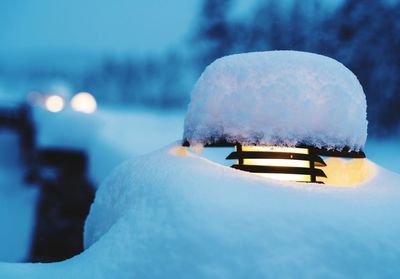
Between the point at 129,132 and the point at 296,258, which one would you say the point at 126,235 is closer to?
the point at 296,258

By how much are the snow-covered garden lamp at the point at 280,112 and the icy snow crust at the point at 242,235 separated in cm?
25

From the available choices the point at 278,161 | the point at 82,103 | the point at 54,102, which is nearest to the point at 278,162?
the point at 278,161

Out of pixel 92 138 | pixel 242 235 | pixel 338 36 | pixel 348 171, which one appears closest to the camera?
pixel 242 235

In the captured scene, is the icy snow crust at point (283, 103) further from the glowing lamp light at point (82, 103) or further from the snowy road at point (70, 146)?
the glowing lamp light at point (82, 103)

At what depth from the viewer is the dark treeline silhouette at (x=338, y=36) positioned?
6.90m

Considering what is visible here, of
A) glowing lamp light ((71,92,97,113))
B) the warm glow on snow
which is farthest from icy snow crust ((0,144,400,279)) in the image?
glowing lamp light ((71,92,97,113))

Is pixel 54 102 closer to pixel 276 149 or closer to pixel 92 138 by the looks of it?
pixel 92 138

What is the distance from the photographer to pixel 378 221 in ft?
4.95

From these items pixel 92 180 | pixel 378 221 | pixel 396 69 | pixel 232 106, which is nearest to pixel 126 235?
pixel 232 106

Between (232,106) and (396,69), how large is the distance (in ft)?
20.2

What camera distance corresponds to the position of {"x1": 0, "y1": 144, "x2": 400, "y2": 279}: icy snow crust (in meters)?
1.35

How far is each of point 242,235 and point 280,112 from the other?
649mm

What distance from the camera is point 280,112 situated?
1.79 m

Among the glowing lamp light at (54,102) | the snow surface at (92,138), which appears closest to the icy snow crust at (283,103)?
the snow surface at (92,138)
